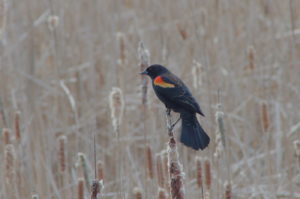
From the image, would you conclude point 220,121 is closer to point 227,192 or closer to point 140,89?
point 227,192

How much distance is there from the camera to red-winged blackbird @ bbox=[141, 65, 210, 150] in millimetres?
2320

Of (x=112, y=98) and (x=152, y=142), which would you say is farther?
(x=152, y=142)

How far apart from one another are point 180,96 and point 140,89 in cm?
55

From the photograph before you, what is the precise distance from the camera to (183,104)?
102 inches

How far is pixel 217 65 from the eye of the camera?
13.0 feet

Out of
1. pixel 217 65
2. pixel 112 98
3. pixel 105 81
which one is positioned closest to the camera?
pixel 112 98

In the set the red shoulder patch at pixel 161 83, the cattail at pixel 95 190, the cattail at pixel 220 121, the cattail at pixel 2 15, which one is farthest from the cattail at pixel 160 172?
the cattail at pixel 2 15

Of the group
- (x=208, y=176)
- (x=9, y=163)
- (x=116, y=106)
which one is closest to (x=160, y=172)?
(x=208, y=176)

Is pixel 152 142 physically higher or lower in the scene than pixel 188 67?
lower

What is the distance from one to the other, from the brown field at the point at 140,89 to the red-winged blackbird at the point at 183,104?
0.39 feet

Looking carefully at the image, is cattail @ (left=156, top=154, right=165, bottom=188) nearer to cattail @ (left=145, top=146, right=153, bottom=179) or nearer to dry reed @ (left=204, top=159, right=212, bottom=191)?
cattail @ (left=145, top=146, right=153, bottom=179)

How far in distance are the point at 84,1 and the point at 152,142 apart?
200 cm

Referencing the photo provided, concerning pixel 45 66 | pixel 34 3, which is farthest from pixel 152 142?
pixel 34 3

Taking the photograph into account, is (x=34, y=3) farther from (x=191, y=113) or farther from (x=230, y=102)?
(x=191, y=113)
